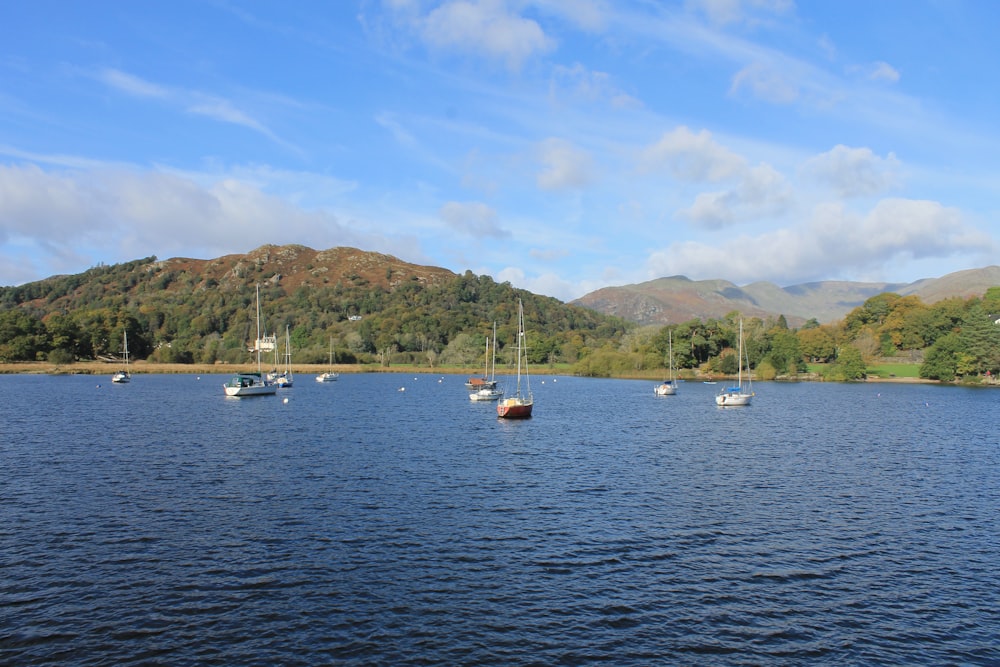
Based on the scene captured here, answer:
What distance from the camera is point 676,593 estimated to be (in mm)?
19750

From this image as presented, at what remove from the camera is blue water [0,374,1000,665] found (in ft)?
54.0

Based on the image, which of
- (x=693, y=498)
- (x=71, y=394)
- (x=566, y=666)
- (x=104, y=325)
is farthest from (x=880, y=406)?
(x=104, y=325)

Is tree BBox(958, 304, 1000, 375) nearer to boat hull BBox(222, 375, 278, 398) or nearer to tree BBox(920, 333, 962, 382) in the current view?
tree BBox(920, 333, 962, 382)

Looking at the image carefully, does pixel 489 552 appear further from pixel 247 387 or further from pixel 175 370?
pixel 175 370

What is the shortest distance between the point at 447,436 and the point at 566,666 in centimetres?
3850

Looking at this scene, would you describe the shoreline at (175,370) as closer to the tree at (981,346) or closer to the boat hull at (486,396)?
the tree at (981,346)

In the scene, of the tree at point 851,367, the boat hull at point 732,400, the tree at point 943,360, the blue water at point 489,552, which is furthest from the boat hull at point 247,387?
the tree at point 943,360

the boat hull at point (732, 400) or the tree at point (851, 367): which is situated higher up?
the tree at point (851, 367)

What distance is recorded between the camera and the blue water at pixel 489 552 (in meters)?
16.5

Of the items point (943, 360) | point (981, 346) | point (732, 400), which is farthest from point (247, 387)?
point (981, 346)

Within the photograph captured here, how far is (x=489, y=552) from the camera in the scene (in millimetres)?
23109

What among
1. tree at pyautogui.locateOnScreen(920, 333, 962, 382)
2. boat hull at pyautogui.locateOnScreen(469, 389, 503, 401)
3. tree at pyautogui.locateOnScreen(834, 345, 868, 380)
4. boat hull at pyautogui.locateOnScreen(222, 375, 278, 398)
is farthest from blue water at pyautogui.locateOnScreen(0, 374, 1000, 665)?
tree at pyautogui.locateOnScreen(834, 345, 868, 380)

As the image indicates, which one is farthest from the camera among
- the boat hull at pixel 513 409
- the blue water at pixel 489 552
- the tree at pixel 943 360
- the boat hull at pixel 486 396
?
the tree at pixel 943 360

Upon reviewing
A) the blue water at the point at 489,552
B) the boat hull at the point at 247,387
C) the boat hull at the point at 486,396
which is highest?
the boat hull at the point at 247,387
